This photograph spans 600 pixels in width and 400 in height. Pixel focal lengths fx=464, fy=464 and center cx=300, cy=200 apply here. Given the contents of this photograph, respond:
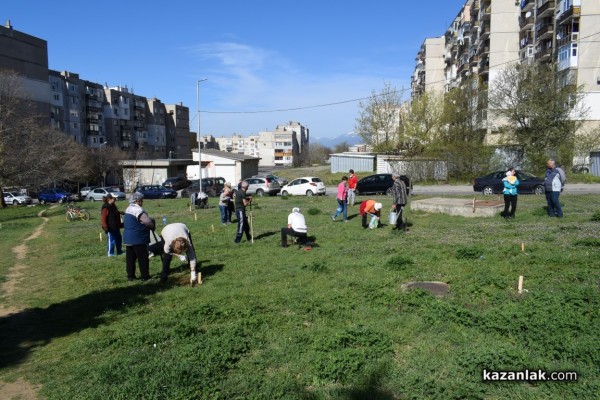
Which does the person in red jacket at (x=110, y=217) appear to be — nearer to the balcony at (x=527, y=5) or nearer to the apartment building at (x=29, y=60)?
the balcony at (x=527, y=5)

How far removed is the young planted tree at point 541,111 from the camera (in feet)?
126

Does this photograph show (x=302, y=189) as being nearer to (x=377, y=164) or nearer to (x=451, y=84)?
(x=377, y=164)

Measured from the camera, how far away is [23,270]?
11.5m

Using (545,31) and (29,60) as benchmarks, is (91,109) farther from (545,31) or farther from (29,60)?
(545,31)

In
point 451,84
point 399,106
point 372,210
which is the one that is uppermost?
point 451,84

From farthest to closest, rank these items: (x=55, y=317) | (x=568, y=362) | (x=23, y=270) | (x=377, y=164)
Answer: (x=377, y=164) < (x=23, y=270) < (x=55, y=317) < (x=568, y=362)

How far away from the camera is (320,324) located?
6.24 metres

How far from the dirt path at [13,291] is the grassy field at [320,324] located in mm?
114

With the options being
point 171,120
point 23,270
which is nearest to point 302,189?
point 23,270

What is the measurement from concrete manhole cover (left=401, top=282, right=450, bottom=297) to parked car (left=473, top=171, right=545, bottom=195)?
69.4ft

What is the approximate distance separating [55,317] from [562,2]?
5247cm

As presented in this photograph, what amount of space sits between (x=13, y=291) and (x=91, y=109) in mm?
82520

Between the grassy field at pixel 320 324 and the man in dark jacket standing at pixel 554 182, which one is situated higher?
the man in dark jacket standing at pixel 554 182

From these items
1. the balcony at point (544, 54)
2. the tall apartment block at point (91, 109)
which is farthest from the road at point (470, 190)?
the tall apartment block at point (91, 109)
